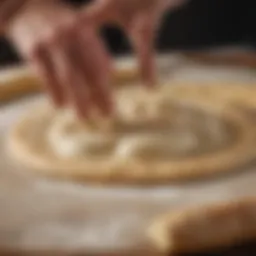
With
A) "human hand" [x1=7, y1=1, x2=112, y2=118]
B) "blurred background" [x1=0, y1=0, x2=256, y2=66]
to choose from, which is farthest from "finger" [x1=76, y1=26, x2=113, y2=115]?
"blurred background" [x1=0, y1=0, x2=256, y2=66]

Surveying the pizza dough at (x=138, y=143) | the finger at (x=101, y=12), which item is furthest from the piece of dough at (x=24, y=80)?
the finger at (x=101, y=12)

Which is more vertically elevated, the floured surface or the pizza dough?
the pizza dough

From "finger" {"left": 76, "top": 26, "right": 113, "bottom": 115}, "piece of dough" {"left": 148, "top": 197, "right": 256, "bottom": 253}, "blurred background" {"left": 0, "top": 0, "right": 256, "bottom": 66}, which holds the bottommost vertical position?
"piece of dough" {"left": 148, "top": 197, "right": 256, "bottom": 253}

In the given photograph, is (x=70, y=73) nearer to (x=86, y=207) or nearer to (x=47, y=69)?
(x=47, y=69)

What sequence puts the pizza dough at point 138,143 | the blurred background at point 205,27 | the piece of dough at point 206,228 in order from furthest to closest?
the blurred background at point 205,27 → the pizza dough at point 138,143 → the piece of dough at point 206,228

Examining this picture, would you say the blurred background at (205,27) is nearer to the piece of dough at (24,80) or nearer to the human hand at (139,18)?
the piece of dough at (24,80)

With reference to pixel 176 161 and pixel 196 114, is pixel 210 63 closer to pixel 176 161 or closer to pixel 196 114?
pixel 196 114

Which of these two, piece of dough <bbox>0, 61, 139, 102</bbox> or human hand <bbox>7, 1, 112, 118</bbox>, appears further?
piece of dough <bbox>0, 61, 139, 102</bbox>

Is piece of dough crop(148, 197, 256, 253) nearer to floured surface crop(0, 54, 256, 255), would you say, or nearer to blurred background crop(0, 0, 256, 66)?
floured surface crop(0, 54, 256, 255)
